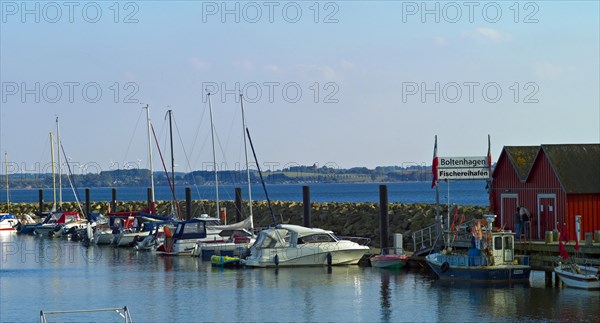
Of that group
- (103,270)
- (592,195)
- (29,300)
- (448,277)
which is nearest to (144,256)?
(103,270)

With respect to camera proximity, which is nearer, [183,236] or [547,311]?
[547,311]

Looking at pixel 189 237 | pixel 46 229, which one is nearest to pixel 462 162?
pixel 189 237

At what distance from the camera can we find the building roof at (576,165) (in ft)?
147

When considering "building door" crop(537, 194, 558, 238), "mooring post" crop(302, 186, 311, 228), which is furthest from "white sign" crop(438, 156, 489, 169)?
"mooring post" crop(302, 186, 311, 228)

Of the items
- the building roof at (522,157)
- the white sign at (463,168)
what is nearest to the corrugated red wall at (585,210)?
the building roof at (522,157)

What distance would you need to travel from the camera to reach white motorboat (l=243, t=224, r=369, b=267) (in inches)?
2040

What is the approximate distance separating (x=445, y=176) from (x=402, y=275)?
5047 millimetres

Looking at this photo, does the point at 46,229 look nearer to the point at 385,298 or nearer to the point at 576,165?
the point at 385,298

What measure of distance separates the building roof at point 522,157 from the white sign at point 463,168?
4.53ft

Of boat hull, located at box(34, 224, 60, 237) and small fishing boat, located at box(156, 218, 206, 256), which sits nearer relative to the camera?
small fishing boat, located at box(156, 218, 206, 256)

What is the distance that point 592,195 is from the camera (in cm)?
4484

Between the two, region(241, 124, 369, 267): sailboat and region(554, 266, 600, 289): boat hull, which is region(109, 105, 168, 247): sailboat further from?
region(554, 266, 600, 289): boat hull

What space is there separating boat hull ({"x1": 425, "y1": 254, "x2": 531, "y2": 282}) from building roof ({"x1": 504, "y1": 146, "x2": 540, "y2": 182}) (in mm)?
5942

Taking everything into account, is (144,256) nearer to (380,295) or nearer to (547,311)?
(380,295)
